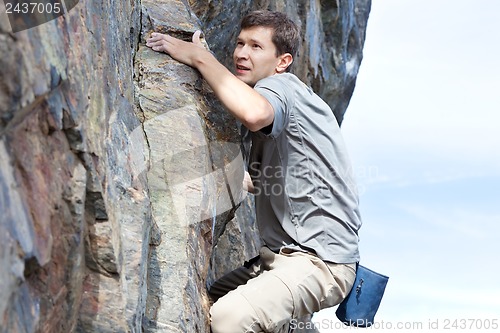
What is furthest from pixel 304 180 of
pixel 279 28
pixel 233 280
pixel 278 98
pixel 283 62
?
pixel 279 28

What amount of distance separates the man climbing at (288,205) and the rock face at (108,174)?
0.38 metres

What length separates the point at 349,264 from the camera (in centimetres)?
580

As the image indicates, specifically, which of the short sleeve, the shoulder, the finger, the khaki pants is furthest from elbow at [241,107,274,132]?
the finger

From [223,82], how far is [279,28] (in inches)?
43.5

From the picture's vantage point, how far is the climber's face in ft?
21.0

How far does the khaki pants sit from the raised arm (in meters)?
1.13

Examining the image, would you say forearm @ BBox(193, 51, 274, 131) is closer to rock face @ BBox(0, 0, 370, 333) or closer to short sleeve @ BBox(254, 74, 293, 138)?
short sleeve @ BBox(254, 74, 293, 138)

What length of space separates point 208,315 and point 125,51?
2278 mm

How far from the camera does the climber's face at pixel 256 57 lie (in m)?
6.40

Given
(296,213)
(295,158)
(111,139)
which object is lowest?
(296,213)

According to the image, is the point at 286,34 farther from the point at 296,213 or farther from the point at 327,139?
the point at 296,213

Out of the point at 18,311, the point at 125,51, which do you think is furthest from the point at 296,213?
the point at 18,311

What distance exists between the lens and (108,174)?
14.8ft

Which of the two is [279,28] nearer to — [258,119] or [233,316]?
[258,119]
